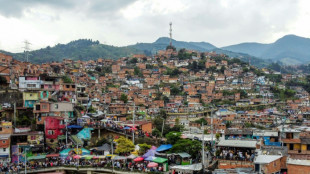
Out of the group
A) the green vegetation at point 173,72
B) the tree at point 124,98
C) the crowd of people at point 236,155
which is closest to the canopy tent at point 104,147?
the crowd of people at point 236,155

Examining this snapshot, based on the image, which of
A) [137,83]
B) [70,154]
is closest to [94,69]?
[137,83]

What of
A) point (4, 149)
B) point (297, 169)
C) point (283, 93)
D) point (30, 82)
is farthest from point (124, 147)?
point (283, 93)

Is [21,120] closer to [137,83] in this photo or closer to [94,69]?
[137,83]

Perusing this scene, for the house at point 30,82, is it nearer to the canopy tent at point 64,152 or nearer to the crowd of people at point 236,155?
the canopy tent at point 64,152

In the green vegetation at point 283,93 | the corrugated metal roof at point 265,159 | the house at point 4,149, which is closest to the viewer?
the corrugated metal roof at point 265,159

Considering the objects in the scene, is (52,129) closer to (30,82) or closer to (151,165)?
(30,82)

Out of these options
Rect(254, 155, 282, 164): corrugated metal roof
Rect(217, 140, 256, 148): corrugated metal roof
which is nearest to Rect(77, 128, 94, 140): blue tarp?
Rect(217, 140, 256, 148): corrugated metal roof

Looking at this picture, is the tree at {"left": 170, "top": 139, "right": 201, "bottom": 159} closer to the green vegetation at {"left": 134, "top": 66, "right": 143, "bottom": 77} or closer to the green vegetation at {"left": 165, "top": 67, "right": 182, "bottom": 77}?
the green vegetation at {"left": 134, "top": 66, "right": 143, "bottom": 77}

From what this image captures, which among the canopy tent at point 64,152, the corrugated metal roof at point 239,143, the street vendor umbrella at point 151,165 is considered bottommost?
the canopy tent at point 64,152

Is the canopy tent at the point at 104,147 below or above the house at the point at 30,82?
below

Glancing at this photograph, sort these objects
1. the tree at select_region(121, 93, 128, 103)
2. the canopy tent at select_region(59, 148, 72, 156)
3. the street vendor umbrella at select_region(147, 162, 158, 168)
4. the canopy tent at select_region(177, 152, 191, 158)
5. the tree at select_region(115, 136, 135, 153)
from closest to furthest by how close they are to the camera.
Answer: the street vendor umbrella at select_region(147, 162, 158, 168)
the canopy tent at select_region(177, 152, 191, 158)
the tree at select_region(115, 136, 135, 153)
the canopy tent at select_region(59, 148, 72, 156)
the tree at select_region(121, 93, 128, 103)

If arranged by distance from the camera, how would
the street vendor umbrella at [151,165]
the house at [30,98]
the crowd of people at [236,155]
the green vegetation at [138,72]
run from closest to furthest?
the crowd of people at [236,155] → the street vendor umbrella at [151,165] → the house at [30,98] → the green vegetation at [138,72]

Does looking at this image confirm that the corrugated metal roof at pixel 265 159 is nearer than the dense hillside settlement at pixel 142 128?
Yes
